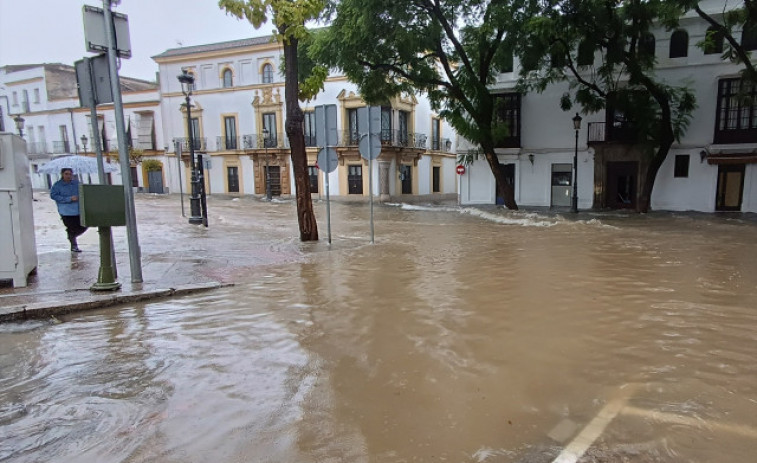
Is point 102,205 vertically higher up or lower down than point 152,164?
lower down

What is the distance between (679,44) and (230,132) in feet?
93.9

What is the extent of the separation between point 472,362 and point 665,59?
2211 centimetres

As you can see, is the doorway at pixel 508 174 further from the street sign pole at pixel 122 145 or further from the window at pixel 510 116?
the street sign pole at pixel 122 145

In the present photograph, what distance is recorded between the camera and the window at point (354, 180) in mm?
32312

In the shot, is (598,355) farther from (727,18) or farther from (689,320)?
(727,18)

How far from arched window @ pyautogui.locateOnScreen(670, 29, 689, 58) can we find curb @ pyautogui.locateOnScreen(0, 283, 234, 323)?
72.8 ft

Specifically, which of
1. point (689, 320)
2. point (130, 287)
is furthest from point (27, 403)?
point (689, 320)

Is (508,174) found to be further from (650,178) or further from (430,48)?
(430,48)

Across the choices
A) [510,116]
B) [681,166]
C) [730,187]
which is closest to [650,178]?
[681,166]

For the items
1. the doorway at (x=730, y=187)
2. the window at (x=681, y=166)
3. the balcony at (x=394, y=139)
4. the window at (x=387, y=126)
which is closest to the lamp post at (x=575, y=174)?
the window at (x=681, y=166)

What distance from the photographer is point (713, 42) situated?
58.3 feet

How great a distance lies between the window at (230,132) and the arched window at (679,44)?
91.2 feet

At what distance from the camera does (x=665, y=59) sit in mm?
20797

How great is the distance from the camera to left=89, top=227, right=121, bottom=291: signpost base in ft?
19.8
